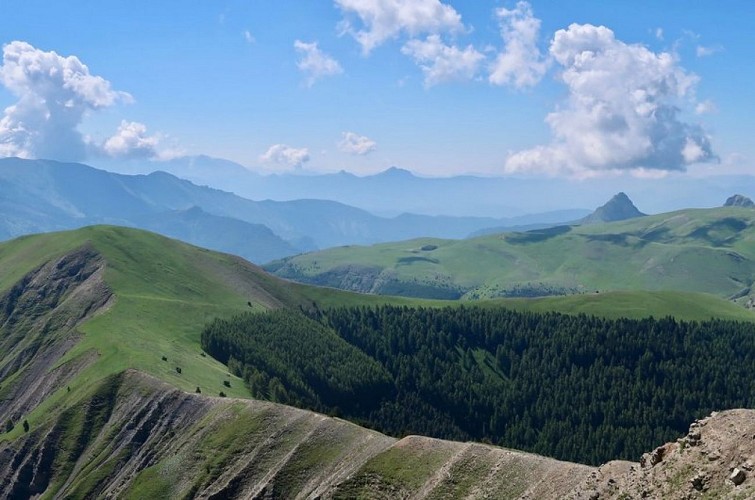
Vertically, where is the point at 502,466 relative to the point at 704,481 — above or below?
below

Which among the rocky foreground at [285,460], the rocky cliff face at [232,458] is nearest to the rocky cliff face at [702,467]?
the rocky foreground at [285,460]

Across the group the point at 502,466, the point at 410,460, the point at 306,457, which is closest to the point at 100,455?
the point at 306,457

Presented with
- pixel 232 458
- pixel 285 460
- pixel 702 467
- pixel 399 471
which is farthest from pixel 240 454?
pixel 702 467

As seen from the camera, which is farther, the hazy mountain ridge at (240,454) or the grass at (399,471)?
the grass at (399,471)

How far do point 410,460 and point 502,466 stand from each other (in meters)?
14.8

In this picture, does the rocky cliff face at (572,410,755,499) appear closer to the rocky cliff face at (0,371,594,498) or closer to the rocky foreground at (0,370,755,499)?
the rocky foreground at (0,370,755,499)

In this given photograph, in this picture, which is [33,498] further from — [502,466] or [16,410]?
[502,466]

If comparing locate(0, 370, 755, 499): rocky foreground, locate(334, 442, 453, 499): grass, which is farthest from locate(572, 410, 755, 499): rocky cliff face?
locate(334, 442, 453, 499): grass

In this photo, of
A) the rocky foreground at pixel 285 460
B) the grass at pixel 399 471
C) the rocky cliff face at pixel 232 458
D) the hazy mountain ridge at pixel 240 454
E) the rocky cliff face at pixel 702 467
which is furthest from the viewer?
the grass at pixel 399 471

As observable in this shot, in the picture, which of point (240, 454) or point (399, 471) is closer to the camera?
point (399, 471)

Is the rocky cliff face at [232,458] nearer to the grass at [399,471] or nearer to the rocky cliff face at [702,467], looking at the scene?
the grass at [399,471]

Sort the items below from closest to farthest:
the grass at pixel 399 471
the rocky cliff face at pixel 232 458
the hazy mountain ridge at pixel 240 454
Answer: the hazy mountain ridge at pixel 240 454, the rocky cliff face at pixel 232 458, the grass at pixel 399 471

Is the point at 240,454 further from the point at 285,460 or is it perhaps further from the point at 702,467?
the point at 702,467

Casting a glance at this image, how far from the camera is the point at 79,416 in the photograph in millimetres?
162875
